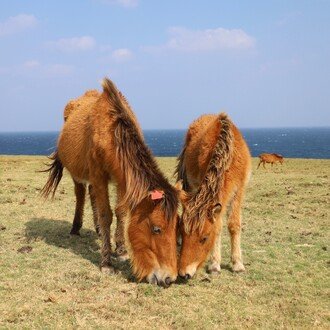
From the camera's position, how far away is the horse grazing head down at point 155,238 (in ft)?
19.1

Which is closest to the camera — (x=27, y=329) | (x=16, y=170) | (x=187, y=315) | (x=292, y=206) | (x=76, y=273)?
(x=27, y=329)

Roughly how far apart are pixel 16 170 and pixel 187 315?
672 inches

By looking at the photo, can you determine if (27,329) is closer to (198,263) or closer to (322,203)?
(198,263)

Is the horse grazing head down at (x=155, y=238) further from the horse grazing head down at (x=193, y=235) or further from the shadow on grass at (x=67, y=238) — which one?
the shadow on grass at (x=67, y=238)

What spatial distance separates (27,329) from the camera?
4773 mm

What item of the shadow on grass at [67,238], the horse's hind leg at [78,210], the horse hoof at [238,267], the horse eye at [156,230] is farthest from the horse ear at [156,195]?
the horse's hind leg at [78,210]

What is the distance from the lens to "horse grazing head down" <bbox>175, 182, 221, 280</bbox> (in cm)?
602

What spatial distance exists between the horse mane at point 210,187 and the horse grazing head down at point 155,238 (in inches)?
9.3

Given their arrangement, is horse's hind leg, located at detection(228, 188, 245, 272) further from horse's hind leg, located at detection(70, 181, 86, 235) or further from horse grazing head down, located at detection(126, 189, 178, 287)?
horse's hind leg, located at detection(70, 181, 86, 235)

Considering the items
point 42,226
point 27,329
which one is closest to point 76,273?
point 27,329

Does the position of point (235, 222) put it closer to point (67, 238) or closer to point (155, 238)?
point (155, 238)

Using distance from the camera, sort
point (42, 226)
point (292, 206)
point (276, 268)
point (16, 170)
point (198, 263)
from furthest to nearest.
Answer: point (16, 170) → point (292, 206) → point (42, 226) → point (276, 268) → point (198, 263)

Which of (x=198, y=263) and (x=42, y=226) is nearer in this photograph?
(x=198, y=263)

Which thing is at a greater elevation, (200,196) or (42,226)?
(200,196)
